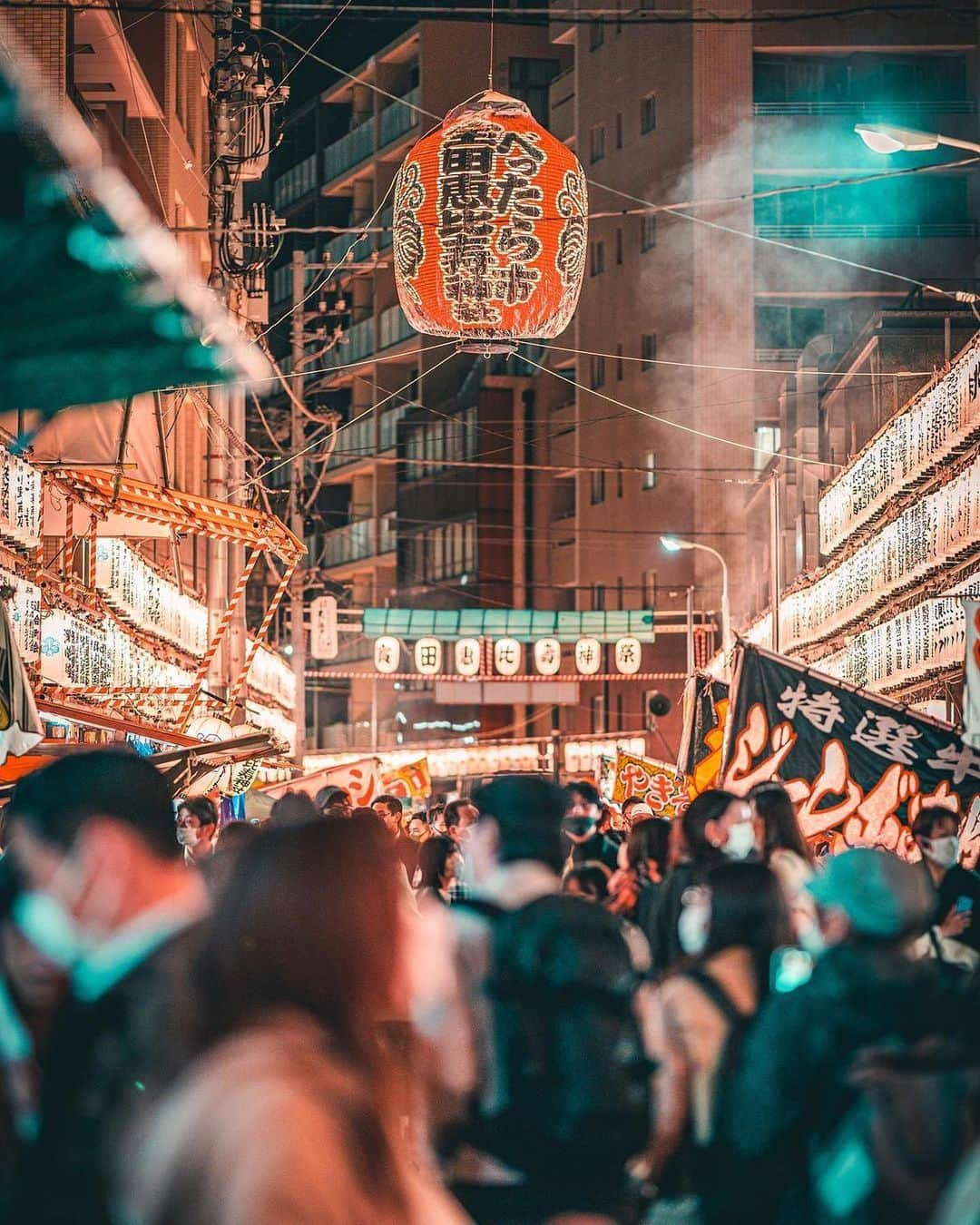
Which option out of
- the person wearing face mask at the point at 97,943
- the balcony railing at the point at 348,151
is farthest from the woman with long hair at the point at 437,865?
the balcony railing at the point at 348,151

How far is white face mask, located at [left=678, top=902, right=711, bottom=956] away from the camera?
20.1 feet

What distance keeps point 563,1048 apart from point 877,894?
1.02 m

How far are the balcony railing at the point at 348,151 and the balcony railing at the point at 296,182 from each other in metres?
0.96

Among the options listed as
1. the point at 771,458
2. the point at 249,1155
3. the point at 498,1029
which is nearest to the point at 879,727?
the point at 498,1029

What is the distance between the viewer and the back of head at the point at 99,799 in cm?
368

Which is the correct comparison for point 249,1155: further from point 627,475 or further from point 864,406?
point 627,475

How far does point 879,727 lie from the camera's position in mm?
13688

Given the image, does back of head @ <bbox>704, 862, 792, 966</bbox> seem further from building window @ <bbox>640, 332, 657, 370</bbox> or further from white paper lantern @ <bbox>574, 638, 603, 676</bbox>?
building window @ <bbox>640, 332, 657, 370</bbox>

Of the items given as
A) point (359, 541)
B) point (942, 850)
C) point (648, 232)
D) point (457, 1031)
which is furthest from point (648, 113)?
point (457, 1031)

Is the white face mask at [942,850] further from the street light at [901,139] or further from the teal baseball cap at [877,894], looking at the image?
the street light at [901,139]

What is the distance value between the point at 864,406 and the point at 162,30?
806 inches

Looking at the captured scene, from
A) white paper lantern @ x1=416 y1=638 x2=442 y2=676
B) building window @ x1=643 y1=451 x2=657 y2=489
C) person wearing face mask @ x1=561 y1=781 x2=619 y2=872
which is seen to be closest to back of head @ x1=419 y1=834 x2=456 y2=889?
person wearing face mask @ x1=561 y1=781 x2=619 y2=872

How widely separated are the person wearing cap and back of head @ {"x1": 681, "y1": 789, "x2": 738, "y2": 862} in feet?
9.73

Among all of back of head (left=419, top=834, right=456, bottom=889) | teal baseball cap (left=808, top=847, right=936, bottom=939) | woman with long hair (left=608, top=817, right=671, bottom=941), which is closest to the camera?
teal baseball cap (left=808, top=847, right=936, bottom=939)
